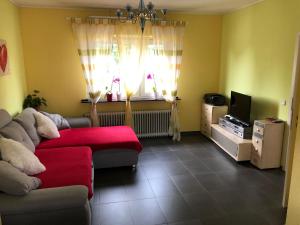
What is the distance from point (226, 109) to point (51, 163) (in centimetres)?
342

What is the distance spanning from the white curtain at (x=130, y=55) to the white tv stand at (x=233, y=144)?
176 cm

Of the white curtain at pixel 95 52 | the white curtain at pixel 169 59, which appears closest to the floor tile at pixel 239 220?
the white curtain at pixel 169 59

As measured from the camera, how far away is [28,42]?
14.8ft

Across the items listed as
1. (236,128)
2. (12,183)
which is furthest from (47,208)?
(236,128)

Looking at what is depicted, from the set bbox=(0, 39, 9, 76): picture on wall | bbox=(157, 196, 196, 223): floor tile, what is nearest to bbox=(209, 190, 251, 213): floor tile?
bbox=(157, 196, 196, 223): floor tile

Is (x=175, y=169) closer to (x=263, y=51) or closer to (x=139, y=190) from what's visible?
(x=139, y=190)

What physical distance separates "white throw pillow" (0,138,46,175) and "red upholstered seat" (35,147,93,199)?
11cm

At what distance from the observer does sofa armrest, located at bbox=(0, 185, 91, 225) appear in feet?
6.51

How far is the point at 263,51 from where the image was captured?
399cm

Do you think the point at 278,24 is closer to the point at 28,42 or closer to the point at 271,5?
the point at 271,5

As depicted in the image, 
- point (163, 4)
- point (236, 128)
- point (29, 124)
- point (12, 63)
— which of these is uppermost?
point (163, 4)

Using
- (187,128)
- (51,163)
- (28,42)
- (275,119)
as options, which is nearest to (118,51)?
(28,42)

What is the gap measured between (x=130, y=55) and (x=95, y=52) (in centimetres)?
66

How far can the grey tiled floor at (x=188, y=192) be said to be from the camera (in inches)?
102
